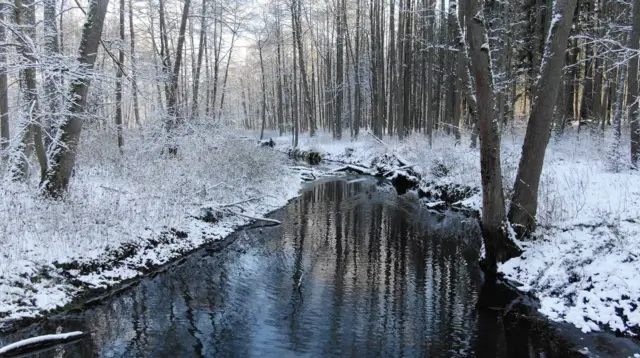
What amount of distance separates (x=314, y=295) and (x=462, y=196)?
913 cm

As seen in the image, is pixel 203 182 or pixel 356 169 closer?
pixel 203 182

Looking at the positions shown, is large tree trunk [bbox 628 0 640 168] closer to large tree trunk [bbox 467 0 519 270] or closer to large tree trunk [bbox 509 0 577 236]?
large tree trunk [bbox 509 0 577 236]

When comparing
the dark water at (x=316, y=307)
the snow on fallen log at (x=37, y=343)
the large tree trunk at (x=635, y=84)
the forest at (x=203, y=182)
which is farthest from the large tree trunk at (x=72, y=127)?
→ the large tree trunk at (x=635, y=84)

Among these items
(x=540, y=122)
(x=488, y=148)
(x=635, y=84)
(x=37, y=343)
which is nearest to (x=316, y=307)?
(x=37, y=343)

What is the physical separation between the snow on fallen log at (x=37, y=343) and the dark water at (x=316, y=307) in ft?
0.46

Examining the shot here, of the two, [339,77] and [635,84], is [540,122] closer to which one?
[635,84]

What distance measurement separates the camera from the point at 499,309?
7516 millimetres

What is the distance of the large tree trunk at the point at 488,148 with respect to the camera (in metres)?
8.42

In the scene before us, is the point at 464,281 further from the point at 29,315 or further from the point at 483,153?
the point at 29,315

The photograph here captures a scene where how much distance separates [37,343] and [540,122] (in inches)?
373

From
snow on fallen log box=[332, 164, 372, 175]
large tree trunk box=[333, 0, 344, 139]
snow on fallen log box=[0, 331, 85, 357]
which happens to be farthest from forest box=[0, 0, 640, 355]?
large tree trunk box=[333, 0, 344, 139]

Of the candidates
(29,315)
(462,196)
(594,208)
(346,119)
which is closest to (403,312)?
(594,208)

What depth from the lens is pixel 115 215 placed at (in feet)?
29.9

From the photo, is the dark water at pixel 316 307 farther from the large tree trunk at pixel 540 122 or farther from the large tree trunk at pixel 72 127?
the large tree trunk at pixel 72 127
